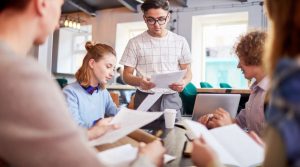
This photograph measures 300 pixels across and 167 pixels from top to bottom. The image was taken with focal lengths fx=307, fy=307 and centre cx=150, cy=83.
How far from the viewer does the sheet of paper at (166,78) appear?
5.61 ft

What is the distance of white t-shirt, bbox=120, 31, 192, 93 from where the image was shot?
86.7 inches

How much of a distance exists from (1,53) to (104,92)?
1352mm

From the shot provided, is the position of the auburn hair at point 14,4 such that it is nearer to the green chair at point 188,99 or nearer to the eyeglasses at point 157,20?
the eyeglasses at point 157,20

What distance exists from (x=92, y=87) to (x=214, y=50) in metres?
5.63

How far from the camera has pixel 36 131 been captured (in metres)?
0.53

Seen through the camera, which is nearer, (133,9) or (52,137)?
(52,137)

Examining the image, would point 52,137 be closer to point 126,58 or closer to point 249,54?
point 249,54

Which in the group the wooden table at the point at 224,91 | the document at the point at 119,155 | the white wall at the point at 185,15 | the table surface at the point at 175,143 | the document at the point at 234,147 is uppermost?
the white wall at the point at 185,15

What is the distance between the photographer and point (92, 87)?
5.82 ft

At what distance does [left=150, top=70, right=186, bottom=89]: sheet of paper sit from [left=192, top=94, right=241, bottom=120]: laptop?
0.21m

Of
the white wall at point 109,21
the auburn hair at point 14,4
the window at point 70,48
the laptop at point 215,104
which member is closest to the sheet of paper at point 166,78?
the laptop at point 215,104

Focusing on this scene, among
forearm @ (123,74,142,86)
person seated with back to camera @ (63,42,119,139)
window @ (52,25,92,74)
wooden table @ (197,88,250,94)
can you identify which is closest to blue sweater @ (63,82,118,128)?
person seated with back to camera @ (63,42,119,139)

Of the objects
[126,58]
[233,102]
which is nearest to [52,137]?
[233,102]

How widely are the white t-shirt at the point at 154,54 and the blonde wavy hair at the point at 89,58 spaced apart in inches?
11.5
